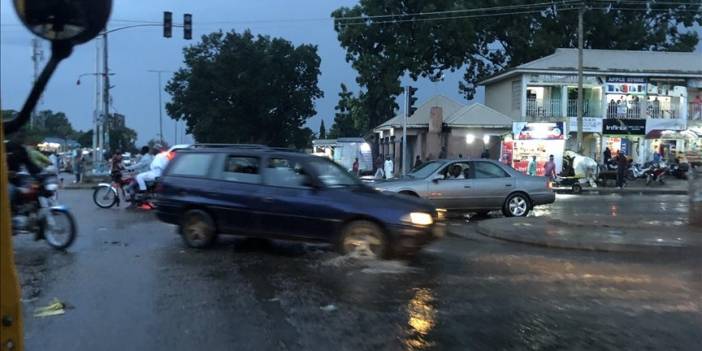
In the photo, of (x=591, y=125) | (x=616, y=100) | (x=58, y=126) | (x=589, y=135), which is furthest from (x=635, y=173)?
(x=58, y=126)

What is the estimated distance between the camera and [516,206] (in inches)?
625

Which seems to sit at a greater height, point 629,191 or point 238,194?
point 238,194

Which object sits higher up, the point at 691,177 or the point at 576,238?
the point at 691,177

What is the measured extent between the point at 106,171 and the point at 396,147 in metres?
17.3

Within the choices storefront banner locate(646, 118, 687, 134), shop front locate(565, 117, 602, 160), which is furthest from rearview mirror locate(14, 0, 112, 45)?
storefront banner locate(646, 118, 687, 134)

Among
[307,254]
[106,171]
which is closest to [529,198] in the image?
[307,254]

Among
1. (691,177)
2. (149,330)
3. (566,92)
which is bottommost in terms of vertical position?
(149,330)

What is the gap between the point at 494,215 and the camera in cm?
1689

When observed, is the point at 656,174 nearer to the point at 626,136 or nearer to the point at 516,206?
the point at 626,136

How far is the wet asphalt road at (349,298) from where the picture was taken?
5527mm

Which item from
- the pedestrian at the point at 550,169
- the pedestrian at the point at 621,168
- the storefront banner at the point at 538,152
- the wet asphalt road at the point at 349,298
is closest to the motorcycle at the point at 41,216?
the wet asphalt road at the point at 349,298

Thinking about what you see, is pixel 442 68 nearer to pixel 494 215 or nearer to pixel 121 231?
pixel 494 215

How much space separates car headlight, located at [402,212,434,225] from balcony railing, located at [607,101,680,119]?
34989 millimetres

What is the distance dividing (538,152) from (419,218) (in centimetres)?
2255
